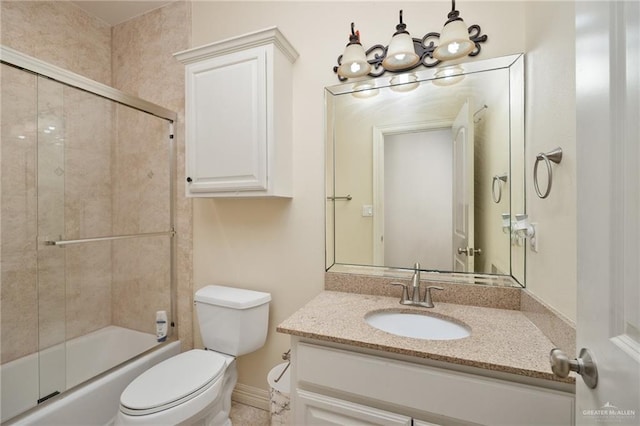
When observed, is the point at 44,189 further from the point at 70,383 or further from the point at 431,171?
the point at 431,171

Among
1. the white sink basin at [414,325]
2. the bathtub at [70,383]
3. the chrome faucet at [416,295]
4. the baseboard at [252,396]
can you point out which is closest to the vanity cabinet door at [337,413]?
the white sink basin at [414,325]

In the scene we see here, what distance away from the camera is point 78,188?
1.74 meters

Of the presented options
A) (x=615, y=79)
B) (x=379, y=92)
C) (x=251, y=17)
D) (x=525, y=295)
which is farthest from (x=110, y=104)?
(x=525, y=295)

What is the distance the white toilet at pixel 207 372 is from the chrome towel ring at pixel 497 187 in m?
1.25

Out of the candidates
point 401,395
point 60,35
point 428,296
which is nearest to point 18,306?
point 60,35

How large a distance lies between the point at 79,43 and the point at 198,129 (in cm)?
135

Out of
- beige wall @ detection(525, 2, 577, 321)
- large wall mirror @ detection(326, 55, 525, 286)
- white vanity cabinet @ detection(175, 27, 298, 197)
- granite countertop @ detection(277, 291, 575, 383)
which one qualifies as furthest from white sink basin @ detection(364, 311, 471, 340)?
white vanity cabinet @ detection(175, 27, 298, 197)

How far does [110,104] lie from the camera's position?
171 cm

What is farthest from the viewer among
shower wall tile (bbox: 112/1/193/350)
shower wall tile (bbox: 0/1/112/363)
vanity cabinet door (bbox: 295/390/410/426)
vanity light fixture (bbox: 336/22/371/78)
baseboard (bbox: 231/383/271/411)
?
shower wall tile (bbox: 112/1/193/350)

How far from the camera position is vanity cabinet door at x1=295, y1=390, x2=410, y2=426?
2.89 ft

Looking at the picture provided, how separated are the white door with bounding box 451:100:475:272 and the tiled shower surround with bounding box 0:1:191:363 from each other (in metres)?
1.64

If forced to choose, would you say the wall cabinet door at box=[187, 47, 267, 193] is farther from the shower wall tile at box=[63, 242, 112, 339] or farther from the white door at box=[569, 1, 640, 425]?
the white door at box=[569, 1, 640, 425]

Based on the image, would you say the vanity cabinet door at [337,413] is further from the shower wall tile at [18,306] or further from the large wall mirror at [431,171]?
the shower wall tile at [18,306]

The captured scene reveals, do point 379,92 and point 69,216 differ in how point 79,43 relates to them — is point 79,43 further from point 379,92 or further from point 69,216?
point 379,92
